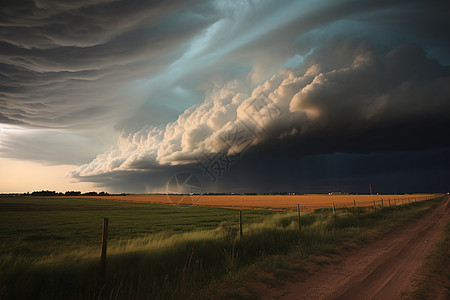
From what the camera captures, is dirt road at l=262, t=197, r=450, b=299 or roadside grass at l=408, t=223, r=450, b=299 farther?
dirt road at l=262, t=197, r=450, b=299

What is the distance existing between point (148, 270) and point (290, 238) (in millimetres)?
8223

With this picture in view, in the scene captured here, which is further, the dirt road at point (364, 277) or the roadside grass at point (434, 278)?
the dirt road at point (364, 277)

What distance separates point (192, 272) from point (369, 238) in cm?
1197

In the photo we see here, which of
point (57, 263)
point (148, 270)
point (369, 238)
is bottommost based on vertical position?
point (369, 238)

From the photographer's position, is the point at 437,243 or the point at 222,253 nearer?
the point at 222,253

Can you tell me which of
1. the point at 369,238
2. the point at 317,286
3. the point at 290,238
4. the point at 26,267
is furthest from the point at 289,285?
the point at 369,238

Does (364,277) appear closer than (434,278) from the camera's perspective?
No

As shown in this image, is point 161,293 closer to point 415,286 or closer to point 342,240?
point 415,286

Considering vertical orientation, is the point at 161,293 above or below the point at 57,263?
below

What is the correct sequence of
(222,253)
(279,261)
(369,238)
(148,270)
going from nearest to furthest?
(148,270), (279,261), (222,253), (369,238)

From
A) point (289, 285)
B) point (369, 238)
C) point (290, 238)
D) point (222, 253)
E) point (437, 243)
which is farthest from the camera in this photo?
point (369, 238)

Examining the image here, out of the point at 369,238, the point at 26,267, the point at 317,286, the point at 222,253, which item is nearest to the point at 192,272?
the point at 222,253

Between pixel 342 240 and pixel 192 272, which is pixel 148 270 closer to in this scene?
pixel 192 272

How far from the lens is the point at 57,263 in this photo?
6.71 m
